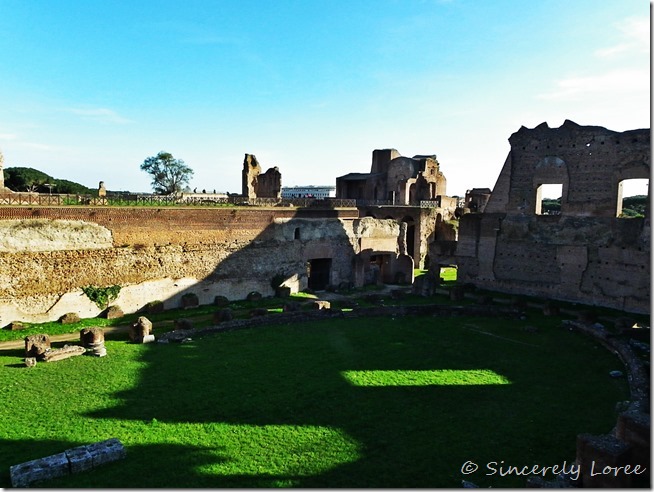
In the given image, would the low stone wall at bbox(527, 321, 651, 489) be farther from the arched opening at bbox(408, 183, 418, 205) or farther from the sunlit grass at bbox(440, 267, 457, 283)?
the arched opening at bbox(408, 183, 418, 205)

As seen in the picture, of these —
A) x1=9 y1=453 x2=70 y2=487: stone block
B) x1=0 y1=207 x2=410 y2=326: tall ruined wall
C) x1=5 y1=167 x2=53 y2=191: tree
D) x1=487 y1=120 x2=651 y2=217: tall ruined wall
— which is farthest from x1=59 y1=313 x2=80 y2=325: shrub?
x1=5 y1=167 x2=53 y2=191: tree

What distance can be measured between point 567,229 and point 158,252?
16.9m

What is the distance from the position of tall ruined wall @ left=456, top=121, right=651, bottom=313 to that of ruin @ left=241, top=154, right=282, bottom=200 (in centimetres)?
1067

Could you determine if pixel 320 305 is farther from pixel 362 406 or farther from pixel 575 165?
pixel 575 165

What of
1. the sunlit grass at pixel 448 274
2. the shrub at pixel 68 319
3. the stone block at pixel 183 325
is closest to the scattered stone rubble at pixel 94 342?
the stone block at pixel 183 325

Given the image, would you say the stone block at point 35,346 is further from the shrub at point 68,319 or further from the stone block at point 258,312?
the stone block at point 258,312

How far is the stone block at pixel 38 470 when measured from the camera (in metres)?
6.38

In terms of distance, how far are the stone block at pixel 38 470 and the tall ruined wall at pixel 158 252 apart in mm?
9753

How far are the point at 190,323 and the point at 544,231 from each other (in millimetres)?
15771

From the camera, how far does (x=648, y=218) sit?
17.7 metres

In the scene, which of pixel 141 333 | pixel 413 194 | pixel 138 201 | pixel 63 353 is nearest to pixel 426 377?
pixel 141 333

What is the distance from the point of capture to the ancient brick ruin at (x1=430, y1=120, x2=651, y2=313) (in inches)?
733

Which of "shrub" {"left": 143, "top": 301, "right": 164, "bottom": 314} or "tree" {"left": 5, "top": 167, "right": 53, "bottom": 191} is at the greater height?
"tree" {"left": 5, "top": 167, "right": 53, "bottom": 191}

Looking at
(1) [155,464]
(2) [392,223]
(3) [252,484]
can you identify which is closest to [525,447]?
(3) [252,484]
